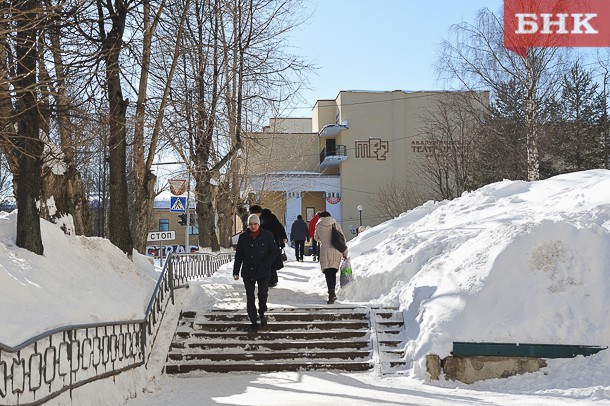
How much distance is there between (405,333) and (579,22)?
1821 cm

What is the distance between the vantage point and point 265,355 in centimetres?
977

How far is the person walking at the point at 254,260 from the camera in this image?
33.4 feet

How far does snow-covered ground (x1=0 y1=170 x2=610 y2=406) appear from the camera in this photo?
24.5 ft

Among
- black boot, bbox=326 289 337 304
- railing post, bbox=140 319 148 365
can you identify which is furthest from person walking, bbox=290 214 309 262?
railing post, bbox=140 319 148 365

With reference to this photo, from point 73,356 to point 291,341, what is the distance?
3969mm

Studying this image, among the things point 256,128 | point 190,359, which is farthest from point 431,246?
point 256,128

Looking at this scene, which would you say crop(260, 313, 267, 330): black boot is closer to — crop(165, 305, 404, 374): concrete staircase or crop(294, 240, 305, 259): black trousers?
crop(165, 305, 404, 374): concrete staircase

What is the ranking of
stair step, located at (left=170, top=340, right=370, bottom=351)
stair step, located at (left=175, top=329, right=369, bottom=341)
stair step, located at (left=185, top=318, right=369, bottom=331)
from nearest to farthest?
stair step, located at (left=170, top=340, right=370, bottom=351) < stair step, located at (left=175, top=329, right=369, bottom=341) < stair step, located at (left=185, top=318, right=369, bottom=331)

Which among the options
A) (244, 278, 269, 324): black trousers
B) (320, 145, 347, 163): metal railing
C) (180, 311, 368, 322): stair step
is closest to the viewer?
(244, 278, 269, 324): black trousers

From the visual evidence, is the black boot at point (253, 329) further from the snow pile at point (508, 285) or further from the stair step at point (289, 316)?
the snow pile at point (508, 285)

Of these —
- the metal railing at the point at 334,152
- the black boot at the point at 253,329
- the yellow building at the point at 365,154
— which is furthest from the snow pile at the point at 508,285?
the metal railing at the point at 334,152

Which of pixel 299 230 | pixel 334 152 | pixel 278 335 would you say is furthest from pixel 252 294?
pixel 334 152
